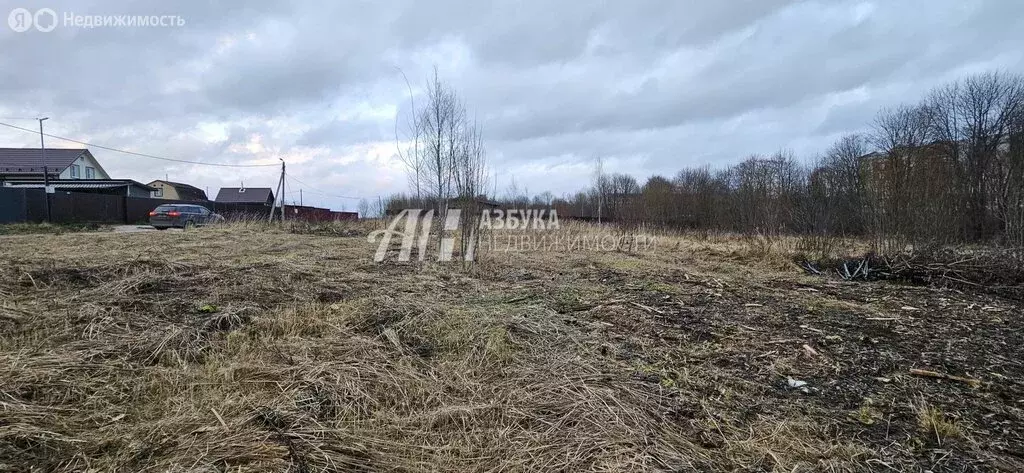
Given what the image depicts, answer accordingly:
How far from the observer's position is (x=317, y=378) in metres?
2.29

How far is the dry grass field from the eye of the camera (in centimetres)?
171

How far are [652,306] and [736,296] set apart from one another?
1.28 m

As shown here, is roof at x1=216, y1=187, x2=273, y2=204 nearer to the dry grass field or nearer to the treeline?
the treeline

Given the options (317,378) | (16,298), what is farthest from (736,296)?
(16,298)

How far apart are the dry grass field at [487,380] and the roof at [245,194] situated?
143 feet

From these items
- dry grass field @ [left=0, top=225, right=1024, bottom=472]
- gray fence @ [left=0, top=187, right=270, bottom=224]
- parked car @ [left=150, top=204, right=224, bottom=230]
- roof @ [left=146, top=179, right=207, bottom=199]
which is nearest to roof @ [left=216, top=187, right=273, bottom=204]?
roof @ [left=146, top=179, right=207, bottom=199]

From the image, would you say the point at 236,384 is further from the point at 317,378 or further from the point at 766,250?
the point at 766,250

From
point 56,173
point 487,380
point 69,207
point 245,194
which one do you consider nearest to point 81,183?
point 56,173

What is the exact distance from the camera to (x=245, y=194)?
1714 inches

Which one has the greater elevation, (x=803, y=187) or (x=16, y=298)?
(x=803, y=187)

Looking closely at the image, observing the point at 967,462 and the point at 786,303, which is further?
the point at 786,303

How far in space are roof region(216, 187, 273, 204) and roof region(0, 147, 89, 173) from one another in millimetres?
12764

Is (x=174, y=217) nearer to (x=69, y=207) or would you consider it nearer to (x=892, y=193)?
(x=69, y=207)

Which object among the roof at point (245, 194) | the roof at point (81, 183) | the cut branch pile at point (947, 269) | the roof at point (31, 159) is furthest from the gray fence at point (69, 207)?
the roof at point (245, 194)
